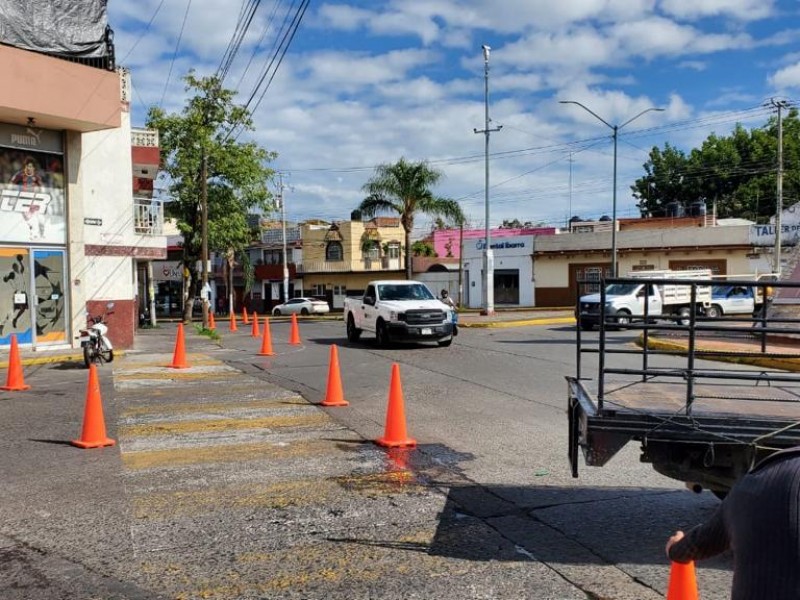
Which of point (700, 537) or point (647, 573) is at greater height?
point (700, 537)

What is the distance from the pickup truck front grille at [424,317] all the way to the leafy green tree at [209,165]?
22676mm

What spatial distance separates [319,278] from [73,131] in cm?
4669

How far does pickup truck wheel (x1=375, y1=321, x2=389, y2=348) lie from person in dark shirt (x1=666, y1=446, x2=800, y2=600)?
1733 centimetres

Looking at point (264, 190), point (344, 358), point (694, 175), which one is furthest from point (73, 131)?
point (694, 175)

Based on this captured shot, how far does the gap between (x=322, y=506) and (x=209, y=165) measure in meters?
35.7

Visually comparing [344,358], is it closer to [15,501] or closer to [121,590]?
[15,501]

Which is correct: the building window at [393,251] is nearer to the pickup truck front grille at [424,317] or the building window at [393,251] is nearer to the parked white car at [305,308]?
the parked white car at [305,308]

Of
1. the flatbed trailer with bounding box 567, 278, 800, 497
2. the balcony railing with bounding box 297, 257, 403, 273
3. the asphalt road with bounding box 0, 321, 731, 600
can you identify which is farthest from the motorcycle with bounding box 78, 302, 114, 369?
the balcony railing with bounding box 297, 257, 403, 273

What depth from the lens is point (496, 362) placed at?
53.1 ft

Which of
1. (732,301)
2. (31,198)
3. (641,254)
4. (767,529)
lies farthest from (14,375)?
(641,254)

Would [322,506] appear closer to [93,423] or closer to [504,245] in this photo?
[93,423]

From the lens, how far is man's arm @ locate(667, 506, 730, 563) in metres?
2.42

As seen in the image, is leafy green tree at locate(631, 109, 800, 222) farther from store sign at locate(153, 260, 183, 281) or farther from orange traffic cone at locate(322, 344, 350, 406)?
orange traffic cone at locate(322, 344, 350, 406)

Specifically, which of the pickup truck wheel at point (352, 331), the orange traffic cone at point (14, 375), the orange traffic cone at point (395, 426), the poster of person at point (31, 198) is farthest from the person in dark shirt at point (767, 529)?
the pickup truck wheel at point (352, 331)
